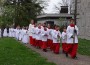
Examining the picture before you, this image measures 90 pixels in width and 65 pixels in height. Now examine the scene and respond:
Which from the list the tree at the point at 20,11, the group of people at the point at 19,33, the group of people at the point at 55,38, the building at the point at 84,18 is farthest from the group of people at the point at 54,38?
the tree at the point at 20,11

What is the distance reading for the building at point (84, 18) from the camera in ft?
142

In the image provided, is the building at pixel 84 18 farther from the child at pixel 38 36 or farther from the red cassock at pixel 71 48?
the red cassock at pixel 71 48

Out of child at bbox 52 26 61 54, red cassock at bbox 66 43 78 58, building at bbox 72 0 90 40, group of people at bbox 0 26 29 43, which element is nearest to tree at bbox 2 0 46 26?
group of people at bbox 0 26 29 43

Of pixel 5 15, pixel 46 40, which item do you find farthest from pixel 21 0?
pixel 46 40

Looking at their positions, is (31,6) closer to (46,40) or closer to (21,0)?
(21,0)

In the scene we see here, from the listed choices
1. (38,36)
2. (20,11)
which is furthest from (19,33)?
(20,11)

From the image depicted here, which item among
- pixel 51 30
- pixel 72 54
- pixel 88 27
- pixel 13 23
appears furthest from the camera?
pixel 13 23

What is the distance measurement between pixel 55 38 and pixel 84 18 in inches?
854

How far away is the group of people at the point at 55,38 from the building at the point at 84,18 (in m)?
15.1

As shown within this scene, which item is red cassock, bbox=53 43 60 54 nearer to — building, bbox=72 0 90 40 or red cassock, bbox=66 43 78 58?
red cassock, bbox=66 43 78 58

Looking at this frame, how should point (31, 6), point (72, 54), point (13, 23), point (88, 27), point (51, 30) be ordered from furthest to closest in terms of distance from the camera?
point (31, 6) < point (13, 23) < point (88, 27) < point (51, 30) < point (72, 54)

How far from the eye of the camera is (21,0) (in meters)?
74.5

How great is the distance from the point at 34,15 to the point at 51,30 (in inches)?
1934

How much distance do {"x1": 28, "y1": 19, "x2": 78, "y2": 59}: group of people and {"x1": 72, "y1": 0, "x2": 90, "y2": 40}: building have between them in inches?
593
